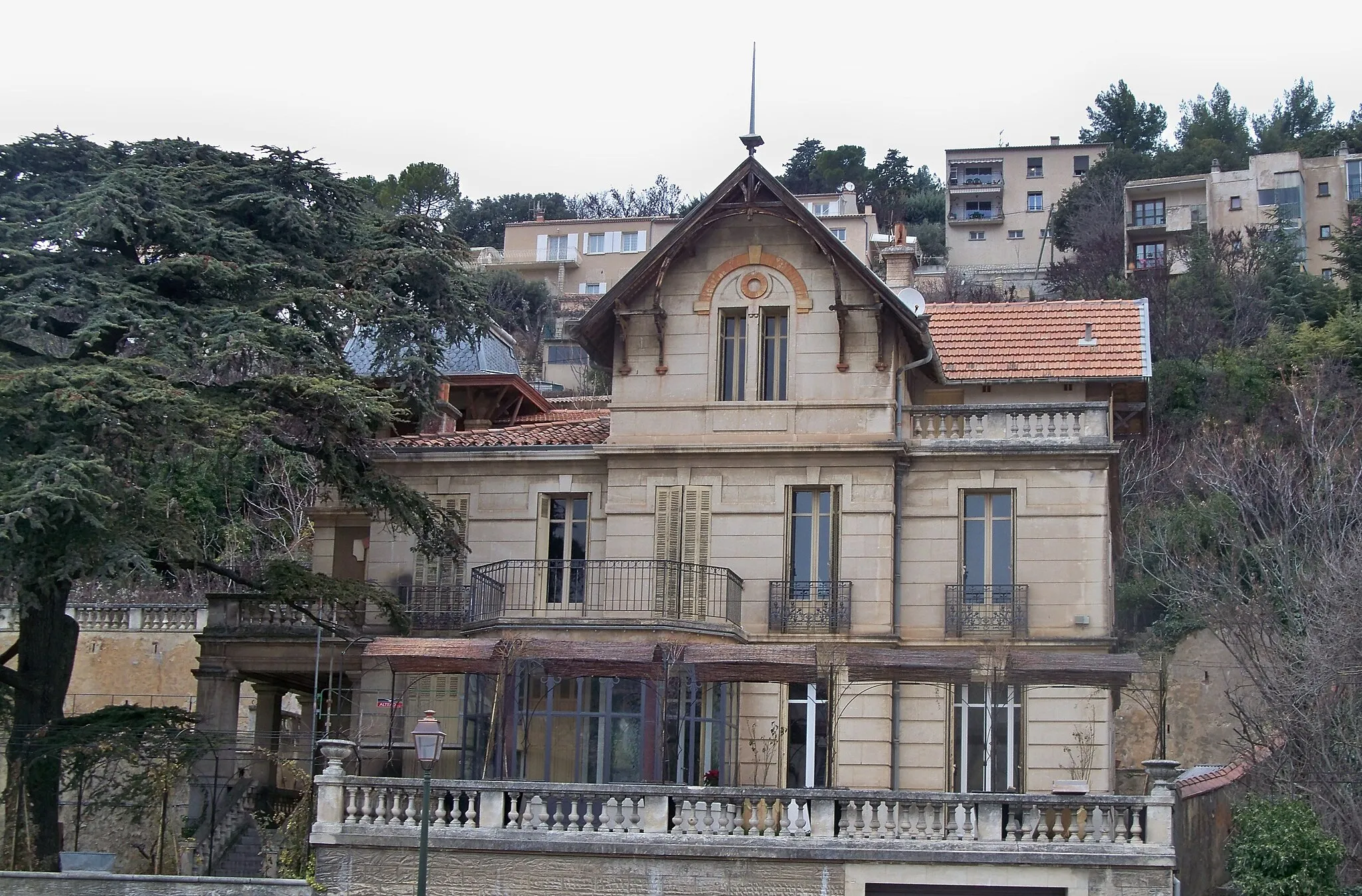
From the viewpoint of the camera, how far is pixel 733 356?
30.2 meters

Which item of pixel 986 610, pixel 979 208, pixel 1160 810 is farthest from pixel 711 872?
pixel 979 208

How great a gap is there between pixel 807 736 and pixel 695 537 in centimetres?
386

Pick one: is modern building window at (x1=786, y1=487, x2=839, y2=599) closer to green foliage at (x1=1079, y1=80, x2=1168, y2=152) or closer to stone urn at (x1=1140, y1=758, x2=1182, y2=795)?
stone urn at (x1=1140, y1=758, x2=1182, y2=795)

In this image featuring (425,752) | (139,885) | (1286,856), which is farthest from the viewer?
(1286,856)

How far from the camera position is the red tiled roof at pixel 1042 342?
31.6m

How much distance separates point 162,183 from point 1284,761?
21.5m

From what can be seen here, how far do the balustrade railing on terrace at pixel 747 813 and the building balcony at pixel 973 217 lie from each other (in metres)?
80.9

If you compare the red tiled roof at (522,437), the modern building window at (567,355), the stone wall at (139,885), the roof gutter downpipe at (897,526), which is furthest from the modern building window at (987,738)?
the modern building window at (567,355)

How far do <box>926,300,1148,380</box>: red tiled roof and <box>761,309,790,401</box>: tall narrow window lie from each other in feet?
11.9

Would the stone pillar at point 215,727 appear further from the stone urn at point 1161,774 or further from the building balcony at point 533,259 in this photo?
the building balcony at point 533,259

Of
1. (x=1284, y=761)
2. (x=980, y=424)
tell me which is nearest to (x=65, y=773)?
(x=980, y=424)

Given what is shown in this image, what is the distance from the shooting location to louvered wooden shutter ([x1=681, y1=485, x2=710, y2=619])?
93.5ft

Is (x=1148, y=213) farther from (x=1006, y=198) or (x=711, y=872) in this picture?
(x=711, y=872)

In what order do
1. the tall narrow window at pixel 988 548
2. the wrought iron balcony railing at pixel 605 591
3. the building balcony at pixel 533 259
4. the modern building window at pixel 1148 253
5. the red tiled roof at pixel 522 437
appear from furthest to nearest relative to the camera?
the building balcony at pixel 533 259, the modern building window at pixel 1148 253, the red tiled roof at pixel 522 437, the tall narrow window at pixel 988 548, the wrought iron balcony railing at pixel 605 591
